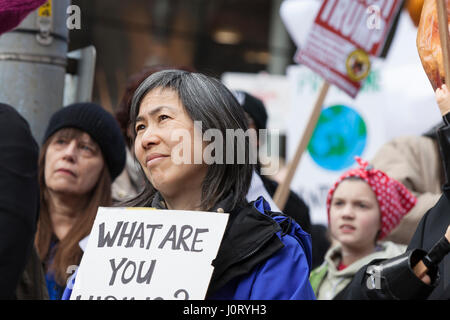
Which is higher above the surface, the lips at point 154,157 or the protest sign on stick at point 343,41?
the protest sign on stick at point 343,41

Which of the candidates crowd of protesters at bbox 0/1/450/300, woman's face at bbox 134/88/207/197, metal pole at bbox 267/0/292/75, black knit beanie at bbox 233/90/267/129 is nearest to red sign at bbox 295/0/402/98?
black knit beanie at bbox 233/90/267/129

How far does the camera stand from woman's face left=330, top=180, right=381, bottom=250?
12.2 ft

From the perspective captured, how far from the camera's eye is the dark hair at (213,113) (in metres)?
2.18

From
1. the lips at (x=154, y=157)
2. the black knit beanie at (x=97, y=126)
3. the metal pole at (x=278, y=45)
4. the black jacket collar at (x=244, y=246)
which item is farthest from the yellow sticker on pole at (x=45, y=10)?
the metal pole at (x=278, y=45)

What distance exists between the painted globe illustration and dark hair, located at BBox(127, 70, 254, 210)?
384cm

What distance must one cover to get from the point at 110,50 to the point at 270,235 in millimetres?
10233

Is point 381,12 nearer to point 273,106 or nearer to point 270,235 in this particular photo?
point 270,235

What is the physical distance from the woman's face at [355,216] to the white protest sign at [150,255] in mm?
1783

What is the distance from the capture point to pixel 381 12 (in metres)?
4.01

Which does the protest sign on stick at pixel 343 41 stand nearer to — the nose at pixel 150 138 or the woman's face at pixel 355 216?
the woman's face at pixel 355 216

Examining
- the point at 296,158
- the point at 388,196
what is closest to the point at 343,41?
the point at 296,158

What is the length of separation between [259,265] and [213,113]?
435 mm

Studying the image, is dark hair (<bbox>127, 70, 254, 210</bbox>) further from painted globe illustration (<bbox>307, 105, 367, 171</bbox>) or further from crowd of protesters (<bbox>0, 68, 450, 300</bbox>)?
painted globe illustration (<bbox>307, 105, 367, 171</bbox>)
